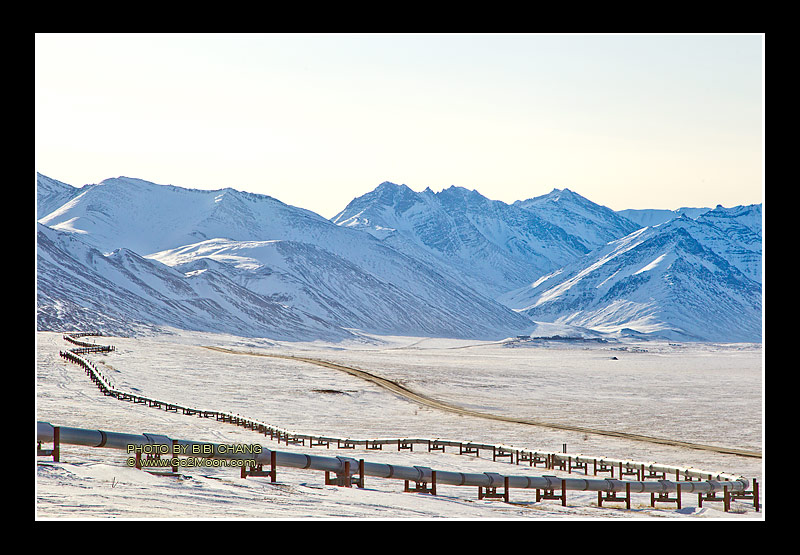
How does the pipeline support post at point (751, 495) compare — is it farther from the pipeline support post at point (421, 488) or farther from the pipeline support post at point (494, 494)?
the pipeline support post at point (421, 488)

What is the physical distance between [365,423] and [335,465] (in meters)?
31.9

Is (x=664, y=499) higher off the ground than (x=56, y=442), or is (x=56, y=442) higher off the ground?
(x=56, y=442)

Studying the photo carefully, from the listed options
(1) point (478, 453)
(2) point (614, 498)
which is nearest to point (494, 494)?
(2) point (614, 498)

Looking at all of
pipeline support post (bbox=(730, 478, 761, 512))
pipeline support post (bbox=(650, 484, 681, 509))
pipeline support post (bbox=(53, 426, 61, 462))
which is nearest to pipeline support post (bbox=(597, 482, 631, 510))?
pipeline support post (bbox=(650, 484, 681, 509))

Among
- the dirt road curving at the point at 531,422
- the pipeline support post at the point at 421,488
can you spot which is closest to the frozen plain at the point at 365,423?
the pipeline support post at the point at 421,488

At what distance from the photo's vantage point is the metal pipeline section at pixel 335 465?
21906mm

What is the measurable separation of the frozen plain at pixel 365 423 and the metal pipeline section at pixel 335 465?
571 mm

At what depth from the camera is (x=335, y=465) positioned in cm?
2353

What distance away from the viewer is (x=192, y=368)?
307 feet

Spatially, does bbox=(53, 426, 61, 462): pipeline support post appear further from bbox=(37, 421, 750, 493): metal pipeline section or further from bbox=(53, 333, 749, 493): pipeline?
bbox=(53, 333, 749, 493): pipeline

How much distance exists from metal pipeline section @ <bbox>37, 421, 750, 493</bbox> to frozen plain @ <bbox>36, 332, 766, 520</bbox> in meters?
0.57

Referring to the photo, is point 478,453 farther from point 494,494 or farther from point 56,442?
point 56,442

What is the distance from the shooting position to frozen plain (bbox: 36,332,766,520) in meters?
19.7
